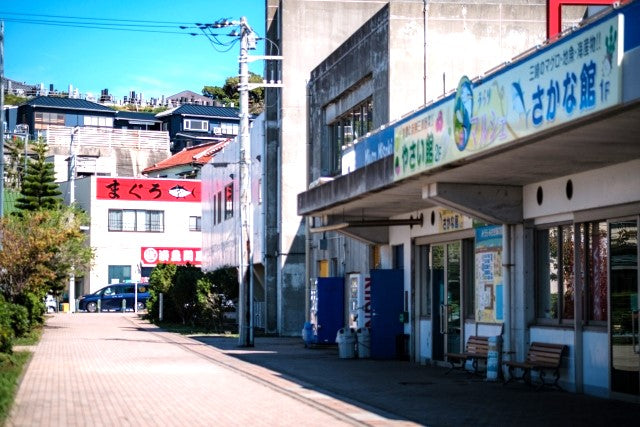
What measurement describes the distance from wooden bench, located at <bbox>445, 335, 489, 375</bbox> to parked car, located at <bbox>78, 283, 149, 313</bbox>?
46.0m

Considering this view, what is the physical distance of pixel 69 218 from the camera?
155 ft

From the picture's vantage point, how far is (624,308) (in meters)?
17.1

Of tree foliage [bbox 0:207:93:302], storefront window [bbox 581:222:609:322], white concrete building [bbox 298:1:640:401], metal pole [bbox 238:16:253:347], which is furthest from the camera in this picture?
tree foliage [bbox 0:207:93:302]

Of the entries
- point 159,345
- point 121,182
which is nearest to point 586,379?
point 159,345

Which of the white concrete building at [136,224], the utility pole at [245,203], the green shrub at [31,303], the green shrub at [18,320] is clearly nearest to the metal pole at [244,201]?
the utility pole at [245,203]

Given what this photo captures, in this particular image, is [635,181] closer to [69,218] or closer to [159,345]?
[159,345]

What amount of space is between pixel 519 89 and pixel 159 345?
19.5 meters

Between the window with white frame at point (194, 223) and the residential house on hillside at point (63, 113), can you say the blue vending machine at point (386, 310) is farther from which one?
the residential house on hillside at point (63, 113)

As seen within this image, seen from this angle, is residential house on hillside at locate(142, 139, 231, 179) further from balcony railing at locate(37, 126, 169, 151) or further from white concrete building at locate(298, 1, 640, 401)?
white concrete building at locate(298, 1, 640, 401)

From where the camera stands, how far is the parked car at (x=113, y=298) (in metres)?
67.2

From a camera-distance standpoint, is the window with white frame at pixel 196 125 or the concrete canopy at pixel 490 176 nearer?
the concrete canopy at pixel 490 176

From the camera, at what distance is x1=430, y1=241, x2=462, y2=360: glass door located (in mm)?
24391

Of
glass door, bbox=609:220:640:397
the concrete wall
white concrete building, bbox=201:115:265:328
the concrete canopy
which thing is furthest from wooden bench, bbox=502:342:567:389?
the concrete wall

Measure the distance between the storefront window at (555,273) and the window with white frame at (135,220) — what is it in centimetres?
5594
